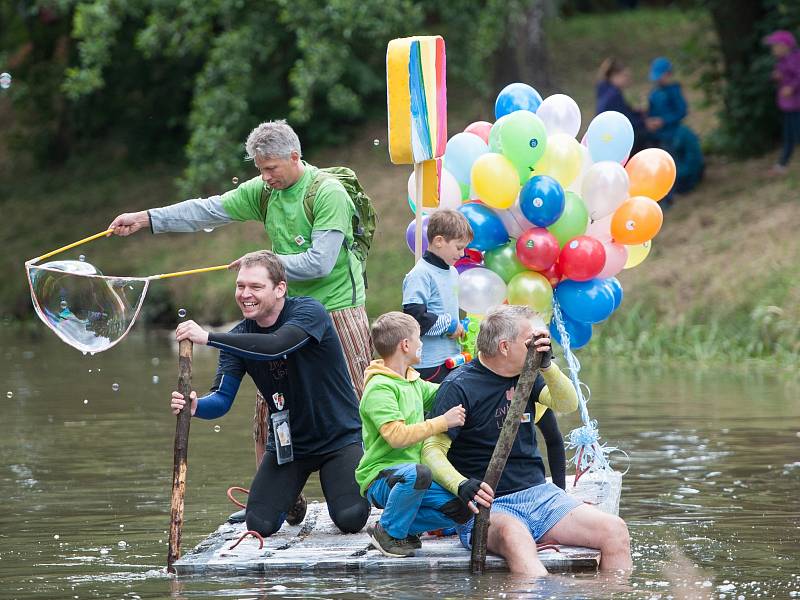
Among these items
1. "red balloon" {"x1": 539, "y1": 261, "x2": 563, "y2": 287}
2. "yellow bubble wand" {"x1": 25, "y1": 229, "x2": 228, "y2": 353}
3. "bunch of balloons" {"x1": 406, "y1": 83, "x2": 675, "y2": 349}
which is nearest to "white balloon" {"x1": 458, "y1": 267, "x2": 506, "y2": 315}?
"bunch of balloons" {"x1": 406, "y1": 83, "x2": 675, "y2": 349}

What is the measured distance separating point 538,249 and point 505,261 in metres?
0.28

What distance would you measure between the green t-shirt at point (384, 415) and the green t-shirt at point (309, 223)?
1.02 metres

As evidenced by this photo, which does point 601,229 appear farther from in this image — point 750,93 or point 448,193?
point 750,93

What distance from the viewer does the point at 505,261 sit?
30.0 feet

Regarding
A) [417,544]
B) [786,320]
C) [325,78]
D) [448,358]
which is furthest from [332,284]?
[325,78]

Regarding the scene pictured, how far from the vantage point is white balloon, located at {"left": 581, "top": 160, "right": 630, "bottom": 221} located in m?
9.04

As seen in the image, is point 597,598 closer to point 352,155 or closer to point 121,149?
point 352,155

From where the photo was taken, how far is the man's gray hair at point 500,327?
6.99 meters

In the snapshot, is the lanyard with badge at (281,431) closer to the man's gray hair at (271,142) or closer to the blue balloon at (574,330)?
the man's gray hair at (271,142)

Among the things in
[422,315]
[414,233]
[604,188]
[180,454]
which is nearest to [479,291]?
[414,233]

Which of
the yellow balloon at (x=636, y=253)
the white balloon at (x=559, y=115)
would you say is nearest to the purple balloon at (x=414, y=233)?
the white balloon at (x=559, y=115)

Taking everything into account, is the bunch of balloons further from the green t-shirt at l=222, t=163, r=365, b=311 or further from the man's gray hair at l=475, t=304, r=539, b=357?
the man's gray hair at l=475, t=304, r=539, b=357

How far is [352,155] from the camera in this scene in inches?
1073

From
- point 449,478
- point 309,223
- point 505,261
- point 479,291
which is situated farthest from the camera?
point 505,261
